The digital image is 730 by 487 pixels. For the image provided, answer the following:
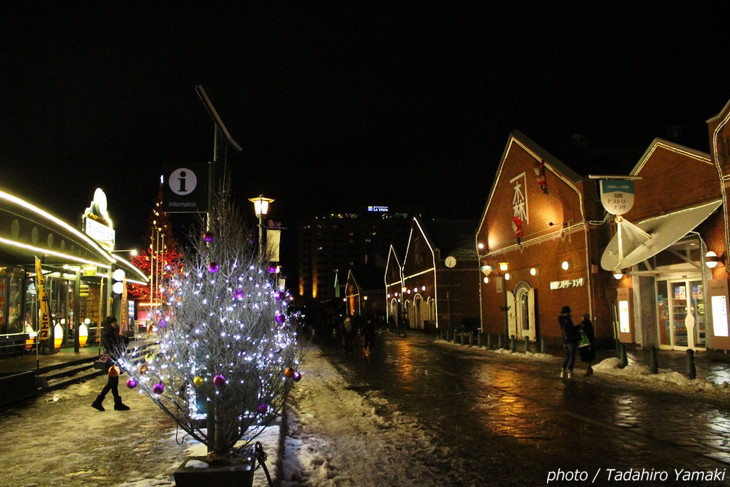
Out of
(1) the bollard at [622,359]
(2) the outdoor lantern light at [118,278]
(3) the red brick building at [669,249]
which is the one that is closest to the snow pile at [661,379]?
(1) the bollard at [622,359]

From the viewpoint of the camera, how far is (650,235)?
2103 centimetres

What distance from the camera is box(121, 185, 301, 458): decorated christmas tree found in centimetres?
600

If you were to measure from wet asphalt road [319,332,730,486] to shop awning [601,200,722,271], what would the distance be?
6.14m

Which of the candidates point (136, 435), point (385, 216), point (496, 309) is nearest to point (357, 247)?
point (385, 216)

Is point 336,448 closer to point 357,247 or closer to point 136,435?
point 136,435

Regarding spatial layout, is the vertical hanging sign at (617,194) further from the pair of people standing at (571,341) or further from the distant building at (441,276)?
the distant building at (441,276)

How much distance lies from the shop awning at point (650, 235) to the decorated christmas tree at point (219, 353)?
16424 mm

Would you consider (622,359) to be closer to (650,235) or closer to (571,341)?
(571,341)

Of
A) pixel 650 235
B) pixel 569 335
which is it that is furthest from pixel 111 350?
pixel 650 235

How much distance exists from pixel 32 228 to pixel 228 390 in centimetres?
1356

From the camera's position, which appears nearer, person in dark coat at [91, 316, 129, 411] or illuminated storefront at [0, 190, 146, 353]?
person in dark coat at [91, 316, 129, 411]

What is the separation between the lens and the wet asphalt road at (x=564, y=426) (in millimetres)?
7055

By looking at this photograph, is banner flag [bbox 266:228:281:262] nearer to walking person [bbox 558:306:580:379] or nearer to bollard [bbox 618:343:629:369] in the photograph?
walking person [bbox 558:306:580:379]

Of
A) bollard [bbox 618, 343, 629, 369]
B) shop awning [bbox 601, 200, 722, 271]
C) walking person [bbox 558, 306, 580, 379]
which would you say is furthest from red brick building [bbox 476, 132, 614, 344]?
walking person [bbox 558, 306, 580, 379]
